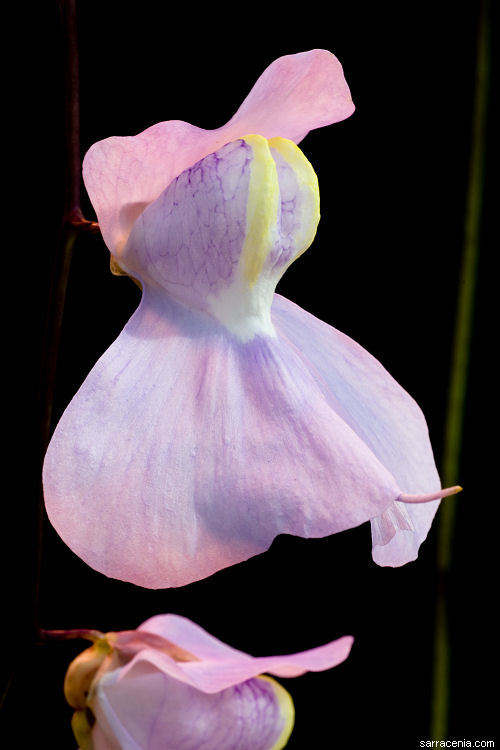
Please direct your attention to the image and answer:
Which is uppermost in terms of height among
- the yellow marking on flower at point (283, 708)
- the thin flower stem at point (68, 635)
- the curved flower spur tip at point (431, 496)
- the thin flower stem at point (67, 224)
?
the thin flower stem at point (67, 224)

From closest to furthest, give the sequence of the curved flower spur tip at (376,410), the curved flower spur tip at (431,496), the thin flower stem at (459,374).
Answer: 1. the curved flower spur tip at (431,496)
2. the curved flower spur tip at (376,410)
3. the thin flower stem at (459,374)

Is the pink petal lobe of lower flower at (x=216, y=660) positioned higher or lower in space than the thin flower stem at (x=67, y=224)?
lower

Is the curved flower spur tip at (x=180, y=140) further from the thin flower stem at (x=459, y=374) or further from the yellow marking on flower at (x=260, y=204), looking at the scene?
the thin flower stem at (x=459, y=374)

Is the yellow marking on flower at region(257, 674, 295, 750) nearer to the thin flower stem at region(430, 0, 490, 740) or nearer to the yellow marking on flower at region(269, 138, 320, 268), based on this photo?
the yellow marking on flower at region(269, 138, 320, 268)

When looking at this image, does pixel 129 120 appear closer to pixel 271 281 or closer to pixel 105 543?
pixel 271 281

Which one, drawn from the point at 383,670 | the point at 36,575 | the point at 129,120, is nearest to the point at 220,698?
the point at 36,575

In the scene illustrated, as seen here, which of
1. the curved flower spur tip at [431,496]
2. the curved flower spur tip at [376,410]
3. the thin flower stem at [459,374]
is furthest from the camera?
the thin flower stem at [459,374]

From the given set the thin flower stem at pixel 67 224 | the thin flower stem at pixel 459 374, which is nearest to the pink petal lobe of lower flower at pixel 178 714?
the thin flower stem at pixel 67 224

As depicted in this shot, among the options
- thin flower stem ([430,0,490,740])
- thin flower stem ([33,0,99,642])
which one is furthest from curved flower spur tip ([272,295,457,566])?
thin flower stem ([430,0,490,740])

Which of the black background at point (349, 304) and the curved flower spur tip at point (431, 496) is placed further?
the black background at point (349, 304)
